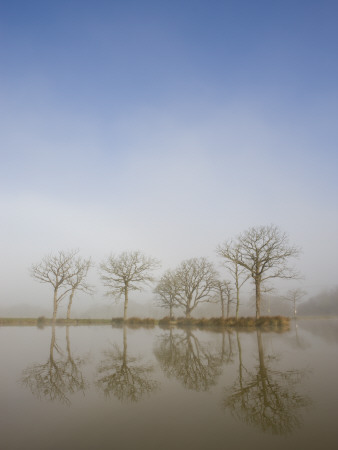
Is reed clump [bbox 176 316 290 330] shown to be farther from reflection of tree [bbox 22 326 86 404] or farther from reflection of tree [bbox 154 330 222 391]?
reflection of tree [bbox 22 326 86 404]

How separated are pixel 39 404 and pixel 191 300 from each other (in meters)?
42.0

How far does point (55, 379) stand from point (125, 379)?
1665mm

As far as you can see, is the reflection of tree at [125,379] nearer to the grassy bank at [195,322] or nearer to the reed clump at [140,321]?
the grassy bank at [195,322]

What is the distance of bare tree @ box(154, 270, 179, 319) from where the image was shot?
4489 centimetres

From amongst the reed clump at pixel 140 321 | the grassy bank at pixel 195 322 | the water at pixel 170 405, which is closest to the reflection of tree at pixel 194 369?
the water at pixel 170 405

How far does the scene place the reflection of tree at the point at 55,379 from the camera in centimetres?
515

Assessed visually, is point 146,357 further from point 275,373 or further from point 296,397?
point 296,397

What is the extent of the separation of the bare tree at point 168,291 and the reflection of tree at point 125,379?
37042 millimetres

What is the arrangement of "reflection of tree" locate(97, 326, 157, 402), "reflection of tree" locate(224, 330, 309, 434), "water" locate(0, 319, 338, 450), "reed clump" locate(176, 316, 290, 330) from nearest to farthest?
1. "water" locate(0, 319, 338, 450)
2. "reflection of tree" locate(224, 330, 309, 434)
3. "reflection of tree" locate(97, 326, 157, 402)
4. "reed clump" locate(176, 316, 290, 330)

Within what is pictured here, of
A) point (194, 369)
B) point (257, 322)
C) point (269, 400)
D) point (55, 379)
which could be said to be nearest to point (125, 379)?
point (55, 379)

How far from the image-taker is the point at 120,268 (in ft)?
136

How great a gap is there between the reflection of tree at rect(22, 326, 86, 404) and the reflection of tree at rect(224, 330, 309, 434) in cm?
309

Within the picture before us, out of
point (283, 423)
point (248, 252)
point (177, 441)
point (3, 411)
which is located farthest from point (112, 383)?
point (248, 252)

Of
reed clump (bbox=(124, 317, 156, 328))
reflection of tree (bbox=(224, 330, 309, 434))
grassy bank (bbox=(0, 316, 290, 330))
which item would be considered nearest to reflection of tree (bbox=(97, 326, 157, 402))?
reflection of tree (bbox=(224, 330, 309, 434))
